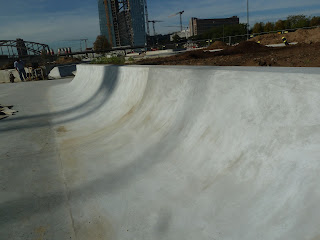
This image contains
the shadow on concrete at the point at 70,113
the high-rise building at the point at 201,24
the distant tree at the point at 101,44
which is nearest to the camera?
the shadow on concrete at the point at 70,113

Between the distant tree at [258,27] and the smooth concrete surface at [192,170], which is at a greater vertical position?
the distant tree at [258,27]

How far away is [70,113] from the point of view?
6.32 meters

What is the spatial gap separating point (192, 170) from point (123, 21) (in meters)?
145

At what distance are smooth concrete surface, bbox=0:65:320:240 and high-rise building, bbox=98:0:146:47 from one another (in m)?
132

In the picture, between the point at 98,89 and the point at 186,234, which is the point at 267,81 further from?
the point at 98,89

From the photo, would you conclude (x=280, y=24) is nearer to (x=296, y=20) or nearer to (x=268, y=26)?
(x=268, y=26)

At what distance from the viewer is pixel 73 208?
225 centimetres

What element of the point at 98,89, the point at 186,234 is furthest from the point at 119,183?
the point at 98,89

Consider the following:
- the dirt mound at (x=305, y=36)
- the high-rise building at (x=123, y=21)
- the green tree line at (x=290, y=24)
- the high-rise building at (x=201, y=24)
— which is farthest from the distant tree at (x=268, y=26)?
the high-rise building at (x=201, y=24)

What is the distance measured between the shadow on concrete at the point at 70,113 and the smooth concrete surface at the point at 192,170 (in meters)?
1.62

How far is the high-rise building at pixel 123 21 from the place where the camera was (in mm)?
128250

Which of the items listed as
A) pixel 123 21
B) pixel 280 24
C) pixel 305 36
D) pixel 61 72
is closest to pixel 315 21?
pixel 280 24

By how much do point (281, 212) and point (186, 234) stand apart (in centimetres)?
72

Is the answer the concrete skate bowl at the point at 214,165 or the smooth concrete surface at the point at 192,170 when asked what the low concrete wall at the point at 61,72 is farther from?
the concrete skate bowl at the point at 214,165
